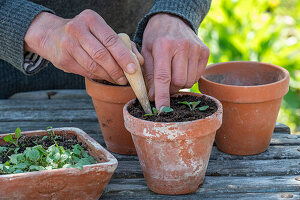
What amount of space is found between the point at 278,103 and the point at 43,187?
2.70ft

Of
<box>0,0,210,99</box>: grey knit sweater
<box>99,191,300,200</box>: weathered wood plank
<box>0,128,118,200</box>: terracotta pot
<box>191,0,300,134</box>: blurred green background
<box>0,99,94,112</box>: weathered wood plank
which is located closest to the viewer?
<box>0,128,118,200</box>: terracotta pot

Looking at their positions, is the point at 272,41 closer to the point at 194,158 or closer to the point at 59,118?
the point at 59,118

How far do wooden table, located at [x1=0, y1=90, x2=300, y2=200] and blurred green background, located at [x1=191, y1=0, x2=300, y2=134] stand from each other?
151cm

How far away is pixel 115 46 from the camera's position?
46.6 inches

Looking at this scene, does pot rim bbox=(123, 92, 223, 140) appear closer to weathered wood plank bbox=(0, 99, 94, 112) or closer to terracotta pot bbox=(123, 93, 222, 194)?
terracotta pot bbox=(123, 93, 222, 194)

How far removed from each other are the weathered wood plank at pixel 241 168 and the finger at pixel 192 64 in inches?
10.9

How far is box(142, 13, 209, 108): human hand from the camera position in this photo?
1215 mm

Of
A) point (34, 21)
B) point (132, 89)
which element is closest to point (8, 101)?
point (34, 21)

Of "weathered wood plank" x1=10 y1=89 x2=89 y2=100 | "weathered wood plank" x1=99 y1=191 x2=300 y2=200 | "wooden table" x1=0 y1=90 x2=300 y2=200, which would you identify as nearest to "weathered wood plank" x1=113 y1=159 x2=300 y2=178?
"wooden table" x1=0 y1=90 x2=300 y2=200

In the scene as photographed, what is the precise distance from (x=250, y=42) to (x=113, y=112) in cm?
201

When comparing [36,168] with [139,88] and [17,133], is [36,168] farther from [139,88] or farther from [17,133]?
[139,88]

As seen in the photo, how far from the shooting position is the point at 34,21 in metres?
1.38

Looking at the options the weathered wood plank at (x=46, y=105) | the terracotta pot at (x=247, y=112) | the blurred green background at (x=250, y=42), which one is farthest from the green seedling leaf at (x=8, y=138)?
the blurred green background at (x=250, y=42)

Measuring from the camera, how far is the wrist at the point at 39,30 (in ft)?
4.33
